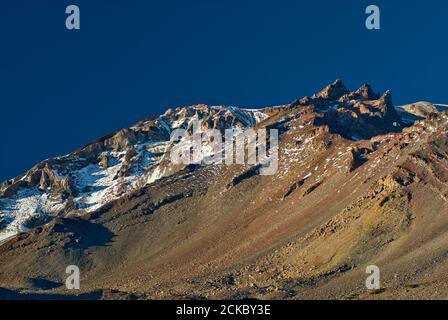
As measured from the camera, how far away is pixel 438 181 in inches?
7165

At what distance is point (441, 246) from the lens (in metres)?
140

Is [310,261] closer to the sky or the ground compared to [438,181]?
closer to the ground

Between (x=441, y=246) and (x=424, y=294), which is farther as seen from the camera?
(x=441, y=246)

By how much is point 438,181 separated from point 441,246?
44426 mm

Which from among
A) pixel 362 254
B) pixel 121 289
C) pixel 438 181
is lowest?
pixel 121 289

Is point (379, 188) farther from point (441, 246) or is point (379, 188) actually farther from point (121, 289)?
point (121, 289)

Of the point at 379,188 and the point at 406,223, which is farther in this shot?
the point at 379,188

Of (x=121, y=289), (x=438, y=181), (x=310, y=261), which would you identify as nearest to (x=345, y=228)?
(x=310, y=261)

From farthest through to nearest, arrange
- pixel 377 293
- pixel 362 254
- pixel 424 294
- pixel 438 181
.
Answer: pixel 438 181, pixel 362 254, pixel 377 293, pixel 424 294

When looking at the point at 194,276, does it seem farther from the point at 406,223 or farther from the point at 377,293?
the point at 377,293

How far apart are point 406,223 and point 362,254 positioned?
Result: 1467cm
